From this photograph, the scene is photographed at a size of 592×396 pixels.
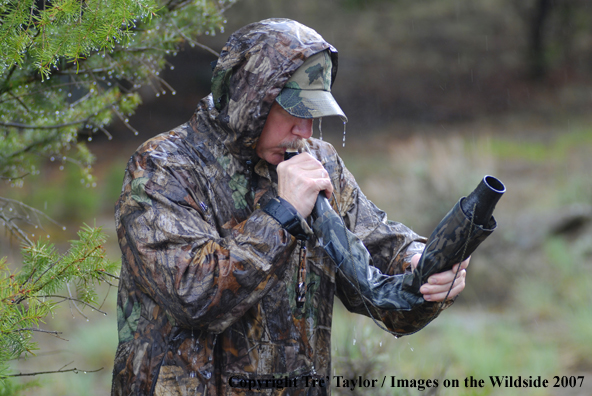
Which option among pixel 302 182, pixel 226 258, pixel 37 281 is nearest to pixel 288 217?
pixel 302 182

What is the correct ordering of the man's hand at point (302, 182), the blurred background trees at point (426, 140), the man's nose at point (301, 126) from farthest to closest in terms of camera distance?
the blurred background trees at point (426, 140), the man's nose at point (301, 126), the man's hand at point (302, 182)

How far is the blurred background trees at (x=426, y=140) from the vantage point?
10.3 feet

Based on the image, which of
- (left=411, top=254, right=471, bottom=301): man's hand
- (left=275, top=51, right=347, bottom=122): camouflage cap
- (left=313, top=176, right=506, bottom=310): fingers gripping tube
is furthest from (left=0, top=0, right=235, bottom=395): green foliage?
(left=411, top=254, right=471, bottom=301): man's hand

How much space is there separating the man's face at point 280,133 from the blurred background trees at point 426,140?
2.20 ft

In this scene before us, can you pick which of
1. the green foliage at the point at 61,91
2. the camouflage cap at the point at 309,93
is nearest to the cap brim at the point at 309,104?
the camouflage cap at the point at 309,93

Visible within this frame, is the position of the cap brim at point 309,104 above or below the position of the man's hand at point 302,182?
above

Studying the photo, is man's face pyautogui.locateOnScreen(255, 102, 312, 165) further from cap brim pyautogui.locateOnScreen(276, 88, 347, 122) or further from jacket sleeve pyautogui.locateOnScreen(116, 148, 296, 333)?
jacket sleeve pyautogui.locateOnScreen(116, 148, 296, 333)

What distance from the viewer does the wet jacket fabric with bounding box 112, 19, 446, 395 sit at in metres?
1.79

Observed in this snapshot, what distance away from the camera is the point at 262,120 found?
2.05 metres

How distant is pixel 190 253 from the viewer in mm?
1767

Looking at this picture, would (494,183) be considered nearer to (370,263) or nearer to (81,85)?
(370,263)

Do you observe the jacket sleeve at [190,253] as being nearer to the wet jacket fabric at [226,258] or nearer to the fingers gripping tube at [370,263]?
the wet jacket fabric at [226,258]

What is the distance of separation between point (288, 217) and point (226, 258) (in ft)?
0.80

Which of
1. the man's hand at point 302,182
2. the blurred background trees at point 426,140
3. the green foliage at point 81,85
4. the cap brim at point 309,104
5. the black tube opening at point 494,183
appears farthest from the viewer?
the blurred background trees at point 426,140
